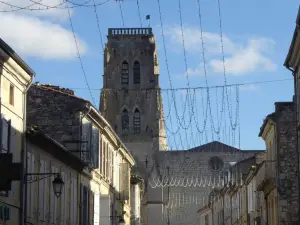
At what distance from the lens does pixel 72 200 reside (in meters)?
33.7

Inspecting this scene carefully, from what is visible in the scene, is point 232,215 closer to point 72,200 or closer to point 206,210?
point 206,210

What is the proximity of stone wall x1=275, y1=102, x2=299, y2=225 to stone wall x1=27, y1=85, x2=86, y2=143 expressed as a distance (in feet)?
32.5

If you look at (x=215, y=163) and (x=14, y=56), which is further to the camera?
(x=215, y=163)

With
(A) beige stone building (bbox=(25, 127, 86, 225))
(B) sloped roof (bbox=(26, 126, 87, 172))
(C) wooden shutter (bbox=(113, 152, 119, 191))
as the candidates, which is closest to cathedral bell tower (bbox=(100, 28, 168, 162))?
(C) wooden shutter (bbox=(113, 152, 119, 191))

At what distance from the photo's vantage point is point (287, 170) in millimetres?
39875

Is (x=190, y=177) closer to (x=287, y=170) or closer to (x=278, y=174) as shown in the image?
(x=278, y=174)

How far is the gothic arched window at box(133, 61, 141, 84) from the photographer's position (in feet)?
330

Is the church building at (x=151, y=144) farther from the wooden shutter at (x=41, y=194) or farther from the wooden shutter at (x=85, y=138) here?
the wooden shutter at (x=41, y=194)

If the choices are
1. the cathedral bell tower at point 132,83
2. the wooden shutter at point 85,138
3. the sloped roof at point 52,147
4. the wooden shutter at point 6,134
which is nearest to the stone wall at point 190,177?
the cathedral bell tower at point 132,83

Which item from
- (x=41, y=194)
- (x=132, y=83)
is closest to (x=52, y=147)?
(x=41, y=194)

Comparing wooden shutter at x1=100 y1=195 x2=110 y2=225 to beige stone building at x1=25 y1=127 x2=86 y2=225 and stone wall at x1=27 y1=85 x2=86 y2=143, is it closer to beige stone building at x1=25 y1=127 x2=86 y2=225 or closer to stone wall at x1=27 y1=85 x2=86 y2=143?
beige stone building at x1=25 y1=127 x2=86 y2=225

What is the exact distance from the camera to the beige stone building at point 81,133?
35.3 meters

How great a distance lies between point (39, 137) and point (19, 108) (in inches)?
60.5

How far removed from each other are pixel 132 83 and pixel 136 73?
1.26 metres
